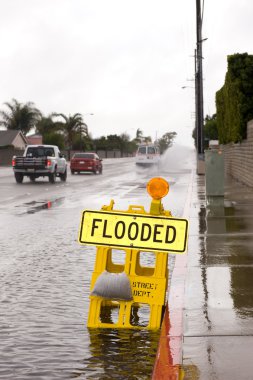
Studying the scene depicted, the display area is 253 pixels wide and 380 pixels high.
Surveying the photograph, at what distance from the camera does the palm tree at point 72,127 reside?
11756 centimetres

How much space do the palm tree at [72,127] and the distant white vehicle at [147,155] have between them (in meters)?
54.7

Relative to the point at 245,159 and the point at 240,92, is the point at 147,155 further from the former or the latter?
the point at 245,159

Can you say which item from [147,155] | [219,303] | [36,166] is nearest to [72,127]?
[147,155]

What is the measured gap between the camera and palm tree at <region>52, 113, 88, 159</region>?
118 metres

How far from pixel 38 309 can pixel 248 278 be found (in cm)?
251

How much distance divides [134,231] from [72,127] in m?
113

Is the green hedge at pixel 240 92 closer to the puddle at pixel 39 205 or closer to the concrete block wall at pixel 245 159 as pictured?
the concrete block wall at pixel 245 159

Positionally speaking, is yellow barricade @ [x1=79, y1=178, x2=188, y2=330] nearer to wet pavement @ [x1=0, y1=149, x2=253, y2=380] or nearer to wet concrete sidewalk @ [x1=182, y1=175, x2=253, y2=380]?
wet pavement @ [x1=0, y1=149, x2=253, y2=380]

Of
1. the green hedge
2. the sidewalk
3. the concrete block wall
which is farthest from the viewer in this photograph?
the green hedge

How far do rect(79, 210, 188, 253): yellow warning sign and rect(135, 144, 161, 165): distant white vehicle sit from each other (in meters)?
55.3

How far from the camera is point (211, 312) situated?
6.76m

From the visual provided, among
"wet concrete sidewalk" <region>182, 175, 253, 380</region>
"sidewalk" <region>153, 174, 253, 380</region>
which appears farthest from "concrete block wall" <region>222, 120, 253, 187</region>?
"sidewalk" <region>153, 174, 253, 380</region>

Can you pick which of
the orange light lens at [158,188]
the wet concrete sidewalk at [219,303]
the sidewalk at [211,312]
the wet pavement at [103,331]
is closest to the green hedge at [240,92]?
the wet concrete sidewalk at [219,303]

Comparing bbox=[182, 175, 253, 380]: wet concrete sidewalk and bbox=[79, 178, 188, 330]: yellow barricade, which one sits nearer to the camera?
bbox=[182, 175, 253, 380]: wet concrete sidewalk
